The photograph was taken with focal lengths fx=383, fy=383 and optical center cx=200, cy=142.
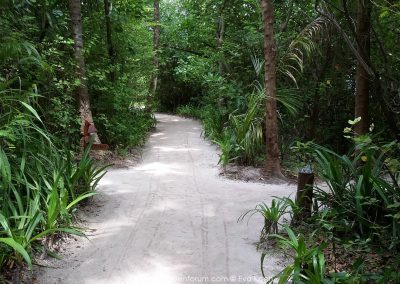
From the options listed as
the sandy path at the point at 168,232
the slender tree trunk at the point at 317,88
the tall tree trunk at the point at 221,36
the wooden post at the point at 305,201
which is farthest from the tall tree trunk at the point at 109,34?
the wooden post at the point at 305,201

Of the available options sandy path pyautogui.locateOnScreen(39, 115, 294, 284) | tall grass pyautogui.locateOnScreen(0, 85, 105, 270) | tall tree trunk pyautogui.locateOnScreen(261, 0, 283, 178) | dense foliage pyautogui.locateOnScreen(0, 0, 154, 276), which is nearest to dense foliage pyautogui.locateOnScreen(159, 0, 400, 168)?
tall tree trunk pyautogui.locateOnScreen(261, 0, 283, 178)

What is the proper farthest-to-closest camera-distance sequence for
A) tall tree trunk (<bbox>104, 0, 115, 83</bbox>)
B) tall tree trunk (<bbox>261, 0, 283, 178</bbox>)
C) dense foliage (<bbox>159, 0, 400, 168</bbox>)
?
tall tree trunk (<bbox>104, 0, 115, 83</bbox>) → dense foliage (<bbox>159, 0, 400, 168</bbox>) → tall tree trunk (<bbox>261, 0, 283, 178</bbox>)

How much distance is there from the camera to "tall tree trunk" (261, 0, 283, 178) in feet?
20.5

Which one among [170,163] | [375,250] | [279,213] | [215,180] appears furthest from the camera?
[170,163]

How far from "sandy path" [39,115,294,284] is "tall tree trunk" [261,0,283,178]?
0.59 m

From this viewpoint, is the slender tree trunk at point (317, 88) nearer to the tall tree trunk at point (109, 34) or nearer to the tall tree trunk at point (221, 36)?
the tall tree trunk at point (221, 36)

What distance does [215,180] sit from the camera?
21.3ft

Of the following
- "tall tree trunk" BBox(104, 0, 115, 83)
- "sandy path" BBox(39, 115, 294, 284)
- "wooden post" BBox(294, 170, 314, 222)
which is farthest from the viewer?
"tall tree trunk" BBox(104, 0, 115, 83)

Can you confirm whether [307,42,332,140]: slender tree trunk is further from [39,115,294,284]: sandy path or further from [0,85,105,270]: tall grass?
[0,85,105,270]: tall grass

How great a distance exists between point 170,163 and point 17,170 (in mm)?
4346

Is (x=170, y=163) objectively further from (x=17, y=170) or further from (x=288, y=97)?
(x=17, y=170)

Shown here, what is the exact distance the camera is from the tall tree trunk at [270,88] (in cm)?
624

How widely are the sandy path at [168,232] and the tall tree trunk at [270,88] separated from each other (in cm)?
59

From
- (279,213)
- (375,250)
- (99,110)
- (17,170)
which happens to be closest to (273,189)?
(279,213)
